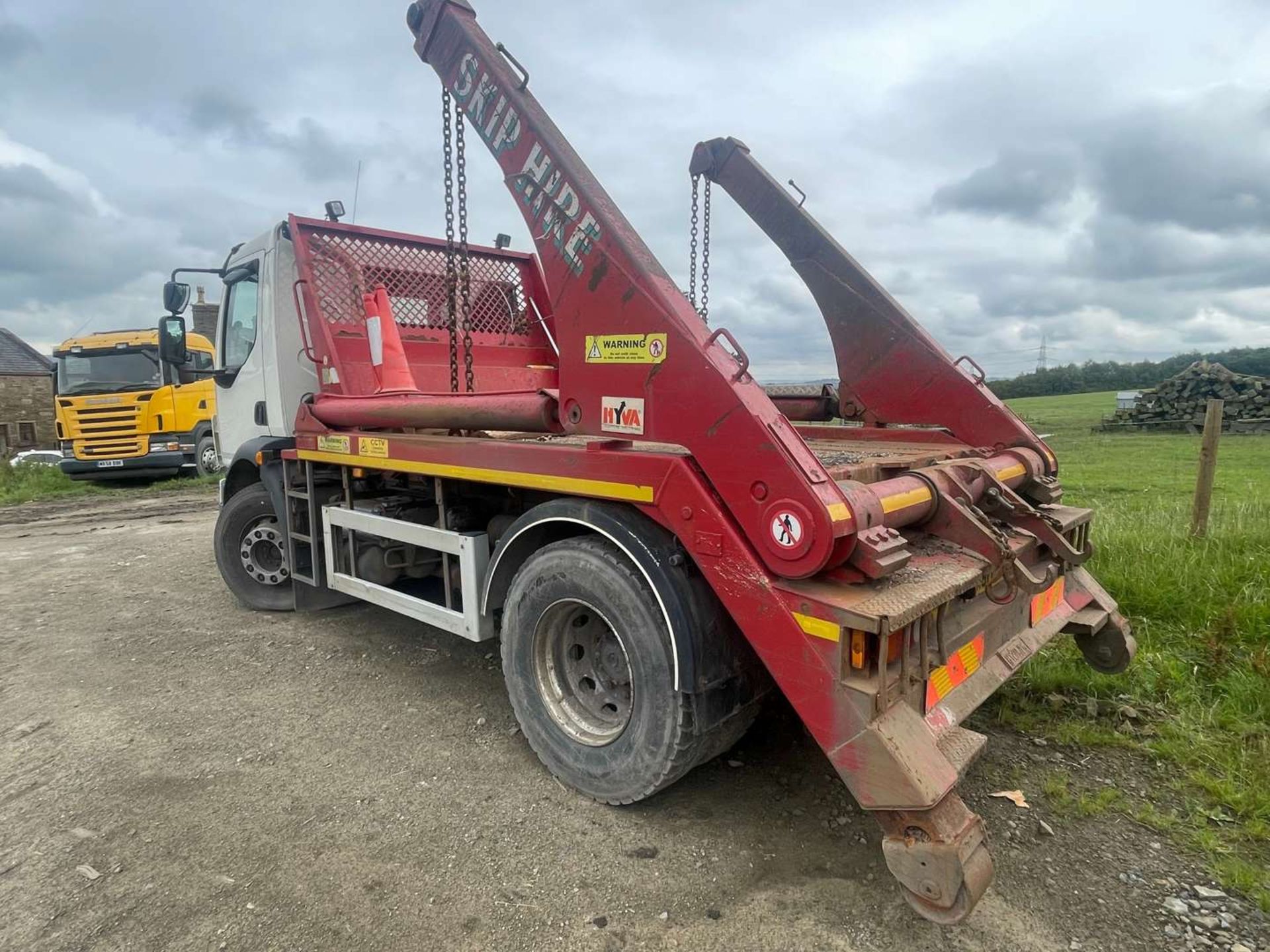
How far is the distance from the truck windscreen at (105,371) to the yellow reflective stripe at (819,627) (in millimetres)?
14852

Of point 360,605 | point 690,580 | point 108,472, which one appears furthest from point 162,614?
point 108,472

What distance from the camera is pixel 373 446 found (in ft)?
13.5

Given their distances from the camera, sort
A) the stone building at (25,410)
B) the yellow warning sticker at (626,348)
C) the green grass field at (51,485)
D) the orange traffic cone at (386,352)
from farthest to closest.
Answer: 1. the stone building at (25,410)
2. the green grass field at (51,485)
3. the orange traffic cone at (386,352)
4. the yellow warning sticker at (626,348)

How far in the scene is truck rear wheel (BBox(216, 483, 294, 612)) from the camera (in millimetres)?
5395

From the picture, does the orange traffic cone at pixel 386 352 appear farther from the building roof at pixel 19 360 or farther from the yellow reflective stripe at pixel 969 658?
the building roof at pixel 19 360

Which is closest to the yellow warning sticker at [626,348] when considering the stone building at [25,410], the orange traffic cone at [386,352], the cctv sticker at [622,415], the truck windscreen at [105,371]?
the cctv sticker at [622,415]

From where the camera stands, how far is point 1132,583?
4.30 metres

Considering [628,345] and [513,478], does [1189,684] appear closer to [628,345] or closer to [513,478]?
[628,345]

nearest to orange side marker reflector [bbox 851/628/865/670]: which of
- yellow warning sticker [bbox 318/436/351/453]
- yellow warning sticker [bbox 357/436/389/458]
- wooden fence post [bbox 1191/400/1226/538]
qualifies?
yellow warning sticker [bbox 357/436/389/458]

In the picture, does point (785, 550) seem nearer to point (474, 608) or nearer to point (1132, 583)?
point (474, 608)

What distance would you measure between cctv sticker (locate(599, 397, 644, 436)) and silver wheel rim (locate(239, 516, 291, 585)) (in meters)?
3.56

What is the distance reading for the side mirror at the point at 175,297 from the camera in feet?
16.6

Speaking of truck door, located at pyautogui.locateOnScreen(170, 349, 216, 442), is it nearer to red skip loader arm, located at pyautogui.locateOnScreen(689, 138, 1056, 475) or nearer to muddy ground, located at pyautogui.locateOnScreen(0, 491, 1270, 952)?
muddy ground, located at pyautogui.locateOnScreen(0, 491, 1270, 952)

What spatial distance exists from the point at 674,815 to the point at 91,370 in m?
15.1
